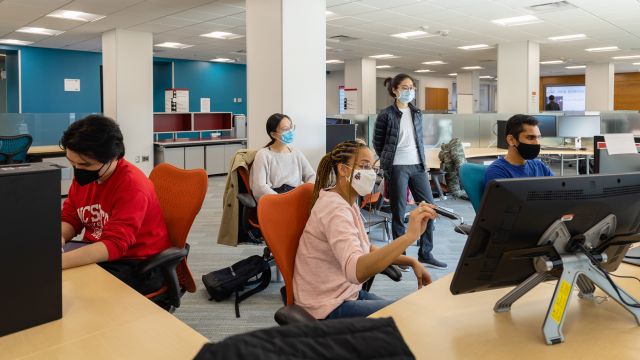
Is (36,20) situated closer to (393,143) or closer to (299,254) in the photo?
(393,143)

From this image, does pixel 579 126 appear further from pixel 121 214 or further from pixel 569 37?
pixel 121 214

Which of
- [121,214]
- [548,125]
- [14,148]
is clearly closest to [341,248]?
[121,214]

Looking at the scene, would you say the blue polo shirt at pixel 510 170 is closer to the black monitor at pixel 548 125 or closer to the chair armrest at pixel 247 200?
the chair armrest at pixel 247 200

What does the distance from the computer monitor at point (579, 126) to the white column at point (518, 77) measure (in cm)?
168

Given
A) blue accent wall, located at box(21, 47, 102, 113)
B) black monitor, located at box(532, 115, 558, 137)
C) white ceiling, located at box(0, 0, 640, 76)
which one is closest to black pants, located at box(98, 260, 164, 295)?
white ceiling, located at box(0, 0, 640, 76)

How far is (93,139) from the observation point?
2021 mm

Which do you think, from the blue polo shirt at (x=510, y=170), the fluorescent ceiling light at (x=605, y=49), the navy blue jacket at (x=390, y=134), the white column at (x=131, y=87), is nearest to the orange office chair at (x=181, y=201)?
the blue polo shirt at (x=510, y=170)

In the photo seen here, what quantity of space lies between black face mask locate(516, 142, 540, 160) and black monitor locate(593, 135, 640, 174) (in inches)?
13.6

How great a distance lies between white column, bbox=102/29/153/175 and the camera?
870cm

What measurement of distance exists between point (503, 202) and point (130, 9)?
23.0 feet

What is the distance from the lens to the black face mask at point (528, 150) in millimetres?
2852

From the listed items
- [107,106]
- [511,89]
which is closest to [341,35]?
[511,89]

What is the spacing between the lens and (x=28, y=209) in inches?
49.9

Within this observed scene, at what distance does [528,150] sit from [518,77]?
26.4 ft
